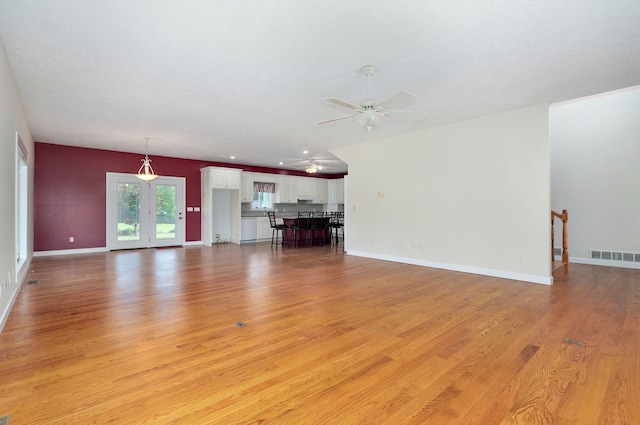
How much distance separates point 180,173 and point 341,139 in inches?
204

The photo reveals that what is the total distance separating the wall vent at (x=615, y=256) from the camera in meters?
5.59

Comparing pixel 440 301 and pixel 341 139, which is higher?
pixel 341 139

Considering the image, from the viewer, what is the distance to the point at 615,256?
5770 mm

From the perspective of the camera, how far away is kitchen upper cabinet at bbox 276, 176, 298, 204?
11.0 metres

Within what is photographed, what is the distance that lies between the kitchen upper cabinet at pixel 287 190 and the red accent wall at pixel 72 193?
4.43m

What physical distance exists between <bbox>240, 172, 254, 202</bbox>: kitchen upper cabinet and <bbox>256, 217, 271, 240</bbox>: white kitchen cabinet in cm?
76

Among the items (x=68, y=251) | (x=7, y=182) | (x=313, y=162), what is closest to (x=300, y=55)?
(x=7, y=182)

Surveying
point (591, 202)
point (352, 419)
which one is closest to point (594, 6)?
point (352, 419)

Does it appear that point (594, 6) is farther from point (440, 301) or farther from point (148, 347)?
point (148, 347)

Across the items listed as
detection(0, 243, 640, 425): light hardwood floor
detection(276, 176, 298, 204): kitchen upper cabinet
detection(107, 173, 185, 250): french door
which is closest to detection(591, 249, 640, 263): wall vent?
detection(0, 243, 640, 425): light hardwood floor

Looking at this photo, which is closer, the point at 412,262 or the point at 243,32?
the point at 243,32

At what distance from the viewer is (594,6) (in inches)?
91.4

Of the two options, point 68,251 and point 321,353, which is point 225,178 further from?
point 321,353

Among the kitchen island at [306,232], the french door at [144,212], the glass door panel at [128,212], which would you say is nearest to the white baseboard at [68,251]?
the french door at [144,212]
